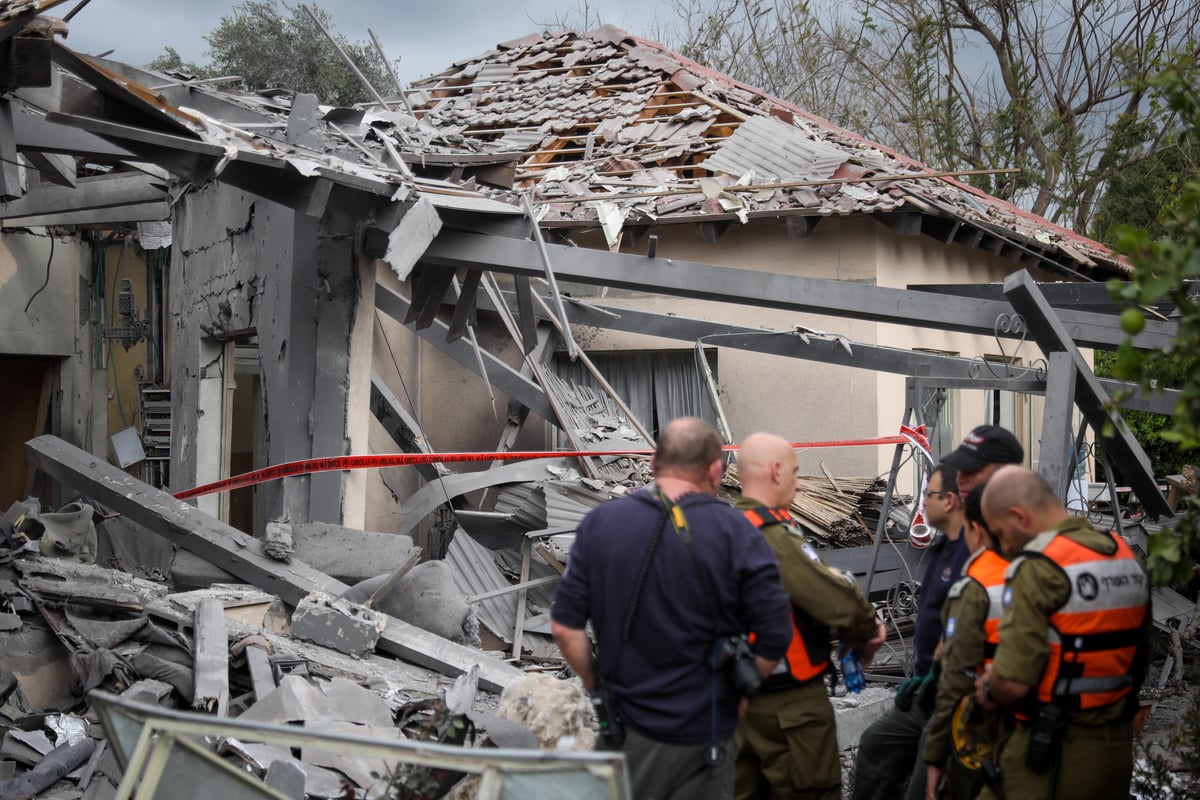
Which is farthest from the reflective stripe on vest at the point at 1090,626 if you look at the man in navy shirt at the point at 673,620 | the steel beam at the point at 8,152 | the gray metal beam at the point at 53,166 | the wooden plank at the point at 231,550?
the gray metal beam at the point at 53,166

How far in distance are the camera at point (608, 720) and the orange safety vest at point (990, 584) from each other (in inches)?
47.7

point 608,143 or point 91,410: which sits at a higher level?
point 608,143

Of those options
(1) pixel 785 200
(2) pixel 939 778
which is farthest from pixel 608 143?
(2) pixel 939 778

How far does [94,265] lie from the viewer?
14.6 metres

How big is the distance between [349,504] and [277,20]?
1566 centimetres

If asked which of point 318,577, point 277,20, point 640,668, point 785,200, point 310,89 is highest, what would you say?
point 277,20

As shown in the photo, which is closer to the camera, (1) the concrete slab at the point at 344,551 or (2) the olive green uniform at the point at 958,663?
(2) the olive green uniform at the point at 958,663

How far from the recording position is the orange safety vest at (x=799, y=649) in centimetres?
386

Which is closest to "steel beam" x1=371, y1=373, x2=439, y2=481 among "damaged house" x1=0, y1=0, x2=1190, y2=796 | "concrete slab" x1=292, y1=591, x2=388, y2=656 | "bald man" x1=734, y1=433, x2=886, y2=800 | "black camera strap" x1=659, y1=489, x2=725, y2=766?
"damaged house" x1=0, y1=0, x2=1190, y2=796

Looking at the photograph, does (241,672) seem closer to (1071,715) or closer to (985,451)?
(985,451)

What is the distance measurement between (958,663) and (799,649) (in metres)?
0.54

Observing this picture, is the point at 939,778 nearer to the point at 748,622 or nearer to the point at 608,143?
the point at 748,622

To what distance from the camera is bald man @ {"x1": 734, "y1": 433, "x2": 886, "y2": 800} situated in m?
3.83

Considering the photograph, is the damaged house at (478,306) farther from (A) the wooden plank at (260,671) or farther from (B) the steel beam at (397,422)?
(A) the wooden plank at (260,671)
